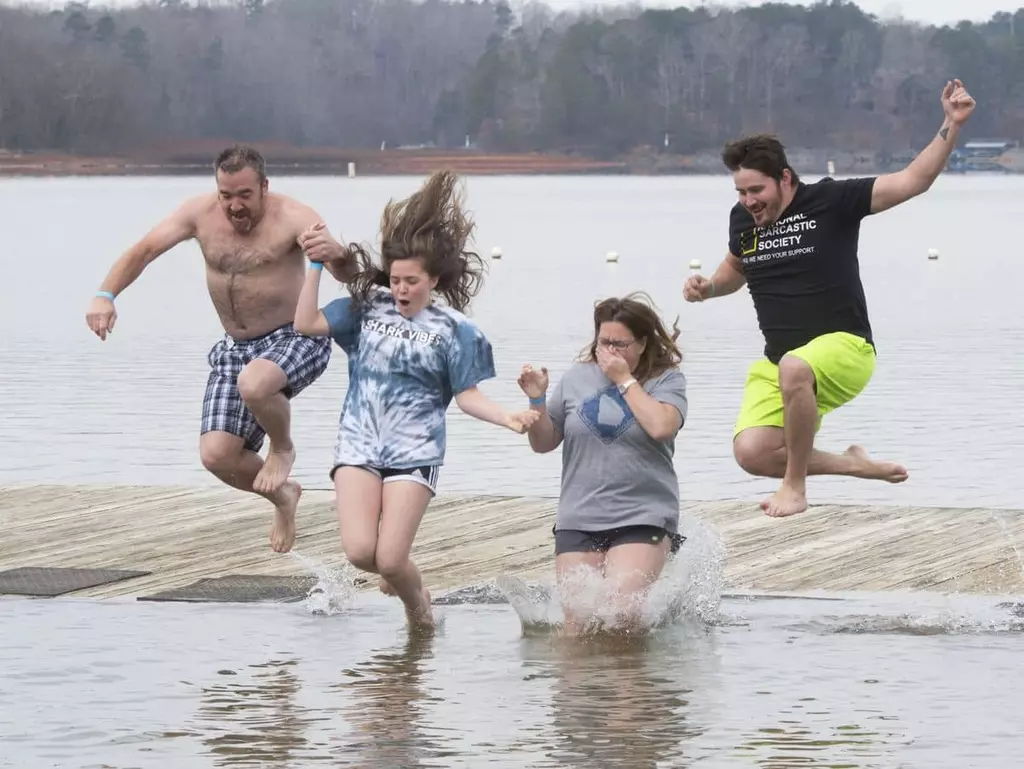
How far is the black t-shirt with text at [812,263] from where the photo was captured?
8227mm

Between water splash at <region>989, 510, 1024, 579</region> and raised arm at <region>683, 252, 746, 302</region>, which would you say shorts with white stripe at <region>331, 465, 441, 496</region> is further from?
water splash at <region>989, 510, 1024, 579</region>

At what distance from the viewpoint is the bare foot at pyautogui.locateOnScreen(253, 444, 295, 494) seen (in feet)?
29.5

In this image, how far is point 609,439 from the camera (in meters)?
7.70

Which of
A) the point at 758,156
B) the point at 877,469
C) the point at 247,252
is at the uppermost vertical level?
the point at 758,156

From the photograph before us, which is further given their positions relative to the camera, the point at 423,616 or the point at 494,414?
the point at 423,616

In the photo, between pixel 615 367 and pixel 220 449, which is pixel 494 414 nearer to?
pixel 615 367

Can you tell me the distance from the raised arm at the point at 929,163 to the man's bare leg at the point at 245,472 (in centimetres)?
279

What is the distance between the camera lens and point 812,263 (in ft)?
27.0

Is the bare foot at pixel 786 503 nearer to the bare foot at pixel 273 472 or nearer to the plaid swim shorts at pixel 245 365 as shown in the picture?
the plaid swim shorts at pixel 245 365

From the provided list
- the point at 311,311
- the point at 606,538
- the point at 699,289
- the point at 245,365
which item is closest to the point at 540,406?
the point at 606,538

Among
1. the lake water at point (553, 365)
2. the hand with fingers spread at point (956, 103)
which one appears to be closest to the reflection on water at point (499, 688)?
the hand with fingers spread at point (956, 103)

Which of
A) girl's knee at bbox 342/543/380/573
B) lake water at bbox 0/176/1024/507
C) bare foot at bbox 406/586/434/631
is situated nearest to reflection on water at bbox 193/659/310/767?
girl's knee at bbox 342/543/380/573

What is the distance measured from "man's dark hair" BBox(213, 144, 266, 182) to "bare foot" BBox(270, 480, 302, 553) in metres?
1.40

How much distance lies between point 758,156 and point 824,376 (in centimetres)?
87
